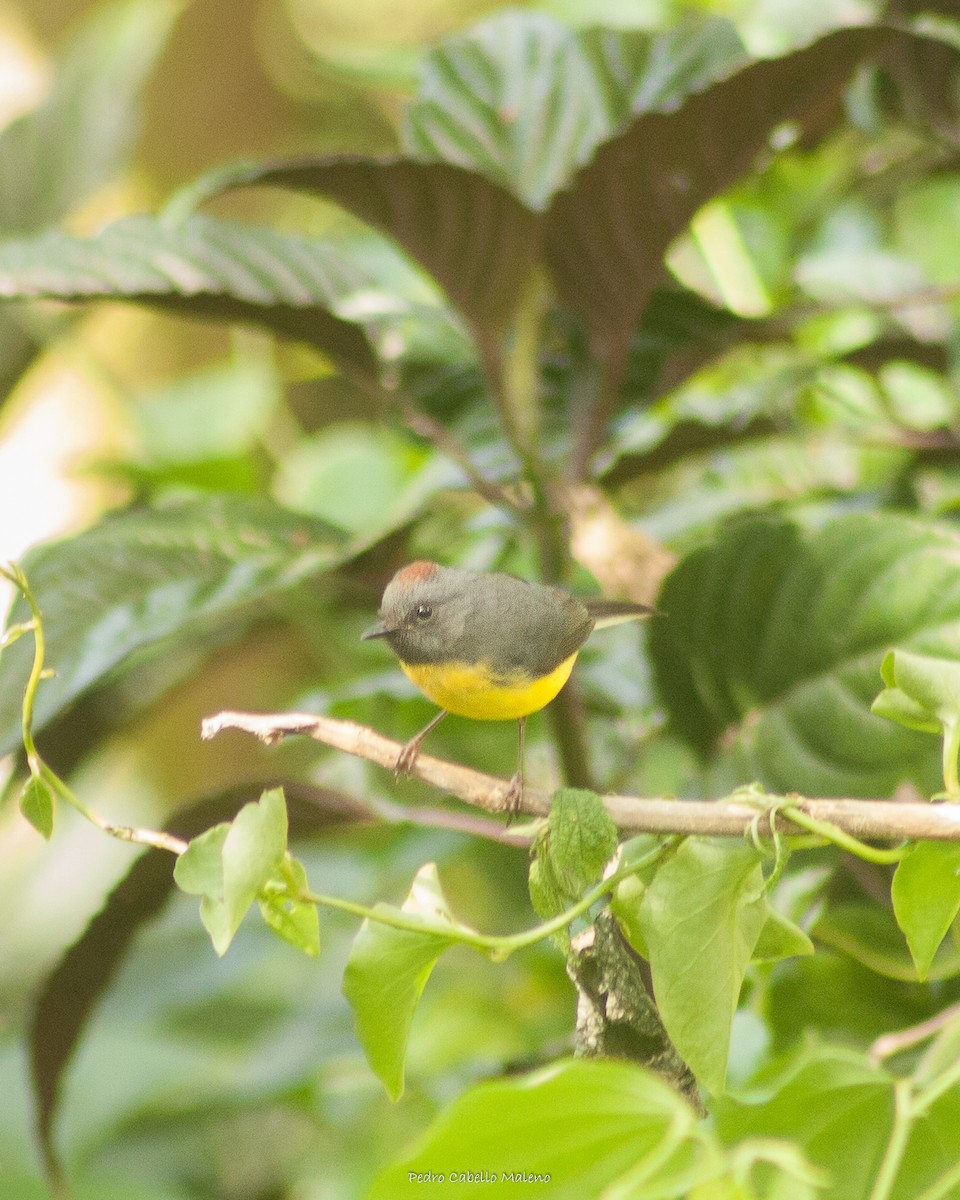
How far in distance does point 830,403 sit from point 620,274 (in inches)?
20.3

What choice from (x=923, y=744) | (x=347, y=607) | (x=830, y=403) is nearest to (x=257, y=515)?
(x=347, y=607)

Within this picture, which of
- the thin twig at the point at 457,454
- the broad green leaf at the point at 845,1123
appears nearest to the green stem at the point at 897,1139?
the broad green leaf at the point at 845,1123

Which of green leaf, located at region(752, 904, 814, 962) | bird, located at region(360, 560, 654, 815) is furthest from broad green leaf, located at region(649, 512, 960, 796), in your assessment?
green leaf, located at region(752, 904, 814, 962)

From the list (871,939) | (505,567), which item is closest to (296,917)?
(871,939)

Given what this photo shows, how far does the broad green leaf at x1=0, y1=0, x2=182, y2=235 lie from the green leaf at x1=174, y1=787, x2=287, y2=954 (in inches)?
49.6

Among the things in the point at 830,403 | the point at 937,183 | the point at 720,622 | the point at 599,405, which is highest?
the point at 599,405

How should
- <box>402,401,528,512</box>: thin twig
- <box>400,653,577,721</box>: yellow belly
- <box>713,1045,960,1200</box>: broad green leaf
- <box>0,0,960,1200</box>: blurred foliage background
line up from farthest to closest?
<box>402,401,528,512</box>: thin twig < <box>0,0,960,1200</box>: blurred foliage background < <box>400,653,577,721</box>: yellow belly < <box>713,1045,960,1200</box>: broad green leaf

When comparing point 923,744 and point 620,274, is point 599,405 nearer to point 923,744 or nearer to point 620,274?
point 620,274

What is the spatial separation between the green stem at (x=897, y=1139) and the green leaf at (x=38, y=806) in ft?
1.21

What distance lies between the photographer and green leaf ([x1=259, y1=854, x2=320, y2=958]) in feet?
1.40

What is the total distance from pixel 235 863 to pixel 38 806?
120mm

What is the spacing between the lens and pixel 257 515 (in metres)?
0.88

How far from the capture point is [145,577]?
0.79 meters

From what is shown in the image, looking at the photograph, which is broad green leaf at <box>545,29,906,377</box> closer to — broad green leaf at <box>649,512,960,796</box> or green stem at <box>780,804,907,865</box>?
broad green leaf at <box>649,512,960,796</box>
